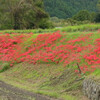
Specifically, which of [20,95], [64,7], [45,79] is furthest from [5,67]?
[64,7]

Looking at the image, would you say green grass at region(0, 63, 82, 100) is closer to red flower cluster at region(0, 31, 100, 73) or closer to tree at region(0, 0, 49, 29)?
red flower cluster at region(0, 31, 100, 73)

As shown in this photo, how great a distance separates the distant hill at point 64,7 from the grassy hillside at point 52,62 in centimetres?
5330

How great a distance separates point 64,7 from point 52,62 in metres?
64.2

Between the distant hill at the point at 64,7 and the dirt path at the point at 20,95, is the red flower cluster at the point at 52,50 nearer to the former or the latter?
the dirt path at the point at 20,95

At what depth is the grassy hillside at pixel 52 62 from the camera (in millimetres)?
16109

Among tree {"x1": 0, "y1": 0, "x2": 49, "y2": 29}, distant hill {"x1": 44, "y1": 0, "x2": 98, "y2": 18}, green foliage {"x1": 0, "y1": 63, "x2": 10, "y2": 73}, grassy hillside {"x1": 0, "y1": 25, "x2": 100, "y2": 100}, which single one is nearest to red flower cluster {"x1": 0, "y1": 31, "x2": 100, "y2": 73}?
grassy hillside {"x1": 0, "y1": 25, "x2": 100, "y2": 100}

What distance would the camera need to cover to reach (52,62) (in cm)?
2072

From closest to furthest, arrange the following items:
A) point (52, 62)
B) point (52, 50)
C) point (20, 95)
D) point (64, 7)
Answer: point (20, 95) → point (52, 62) → point (52, 50) → point (64, 7)

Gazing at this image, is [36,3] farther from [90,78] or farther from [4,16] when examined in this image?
[90,78]

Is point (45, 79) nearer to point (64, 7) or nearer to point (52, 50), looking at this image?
point (52, 50)

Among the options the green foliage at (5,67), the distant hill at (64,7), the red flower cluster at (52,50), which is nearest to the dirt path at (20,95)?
the red flower cluster at (52,50)

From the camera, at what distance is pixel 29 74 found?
804 inches

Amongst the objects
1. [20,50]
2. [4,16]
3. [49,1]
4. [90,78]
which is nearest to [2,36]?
[20,50]

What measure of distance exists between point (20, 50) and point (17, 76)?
5.84m
